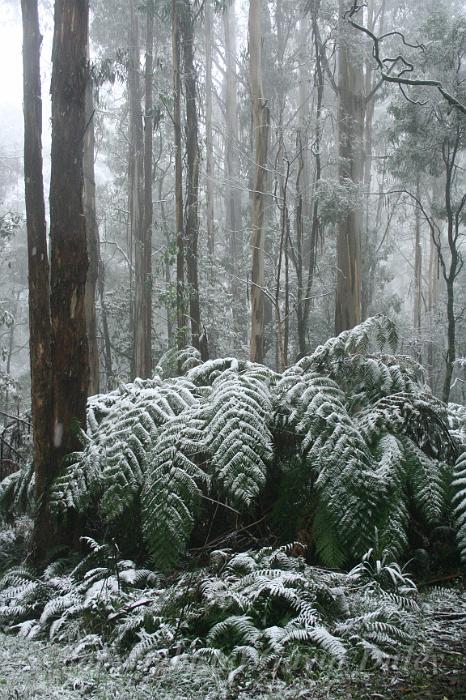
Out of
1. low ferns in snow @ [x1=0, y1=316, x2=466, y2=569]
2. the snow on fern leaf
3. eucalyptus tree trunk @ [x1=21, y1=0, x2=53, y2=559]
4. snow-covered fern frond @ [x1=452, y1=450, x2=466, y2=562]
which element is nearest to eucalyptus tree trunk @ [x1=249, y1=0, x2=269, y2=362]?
eucalyptus tree trunk @ [x1=21, y1=0, x2=53, y2=559]

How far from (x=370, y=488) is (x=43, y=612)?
→ 53.2 inches

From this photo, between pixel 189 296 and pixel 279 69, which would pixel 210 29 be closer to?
pixel 279 69

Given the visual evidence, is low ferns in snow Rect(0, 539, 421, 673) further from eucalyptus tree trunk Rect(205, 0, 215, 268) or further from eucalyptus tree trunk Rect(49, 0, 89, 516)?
eucalyptus tree trunk Rect(205, 0, 215, 268)

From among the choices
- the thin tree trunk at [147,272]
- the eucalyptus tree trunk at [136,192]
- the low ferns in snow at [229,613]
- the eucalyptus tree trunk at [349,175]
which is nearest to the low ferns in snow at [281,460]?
the low ferns in snow at [229,613]

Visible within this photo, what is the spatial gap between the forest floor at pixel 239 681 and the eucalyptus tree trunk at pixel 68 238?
1.27m

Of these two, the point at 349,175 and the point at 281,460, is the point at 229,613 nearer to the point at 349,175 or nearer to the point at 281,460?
the point at 281,460

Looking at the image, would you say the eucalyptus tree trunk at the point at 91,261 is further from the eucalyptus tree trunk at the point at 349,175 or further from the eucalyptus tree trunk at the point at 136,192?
the eucalyptus tree trunk at the point at 349,175

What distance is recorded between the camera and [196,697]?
175 cm

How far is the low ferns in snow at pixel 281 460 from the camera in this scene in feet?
7.97

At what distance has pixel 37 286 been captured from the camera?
3.33m

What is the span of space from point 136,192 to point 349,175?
19.5ft

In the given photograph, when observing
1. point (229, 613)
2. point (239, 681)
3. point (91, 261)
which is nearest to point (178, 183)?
point (91, 261)

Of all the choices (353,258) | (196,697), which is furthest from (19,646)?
(353,258)

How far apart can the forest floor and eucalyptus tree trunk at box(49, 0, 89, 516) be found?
127 centimetres
